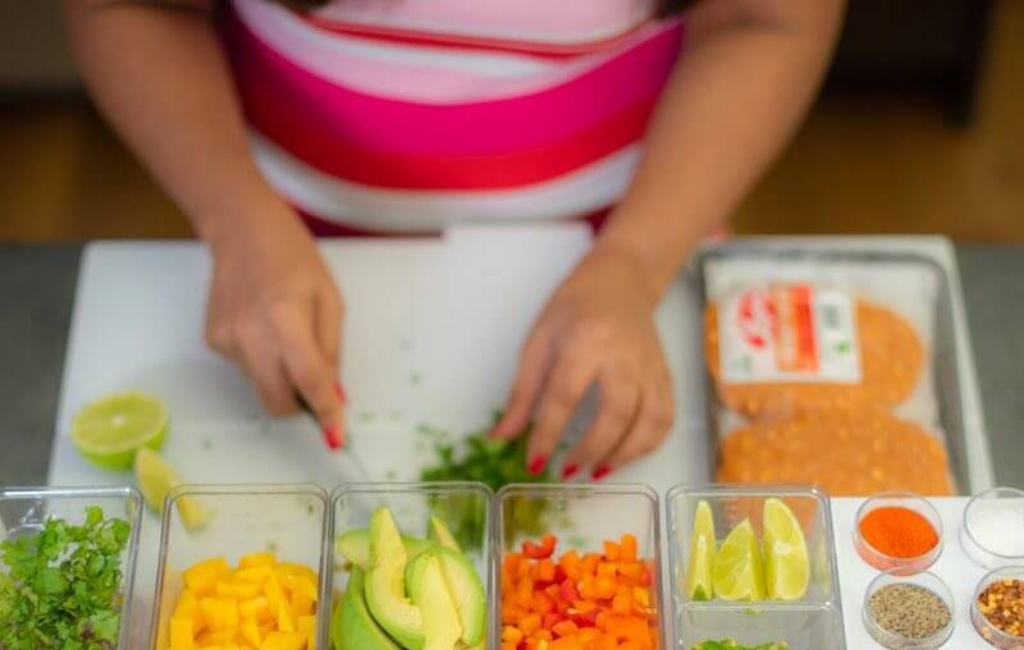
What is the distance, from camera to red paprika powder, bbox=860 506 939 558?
1.03 metres

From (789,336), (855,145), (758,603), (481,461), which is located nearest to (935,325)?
(789,336)

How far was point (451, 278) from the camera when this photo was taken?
63.4 inches

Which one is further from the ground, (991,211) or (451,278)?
(991,211)

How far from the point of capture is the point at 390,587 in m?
1.00

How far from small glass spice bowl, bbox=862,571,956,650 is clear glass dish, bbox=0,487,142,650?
534 millimetres

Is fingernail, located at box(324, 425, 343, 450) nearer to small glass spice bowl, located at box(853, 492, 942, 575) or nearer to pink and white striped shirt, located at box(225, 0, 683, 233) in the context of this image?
pink and white striped shirt, located at box(225, 0, 683, 233)

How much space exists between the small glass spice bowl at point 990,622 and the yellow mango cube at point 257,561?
523 millimetres

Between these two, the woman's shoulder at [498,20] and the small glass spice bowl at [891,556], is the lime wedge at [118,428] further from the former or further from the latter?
the small glass spice bowl at [891,556]

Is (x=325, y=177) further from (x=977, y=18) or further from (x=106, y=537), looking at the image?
(x=977, y=18)

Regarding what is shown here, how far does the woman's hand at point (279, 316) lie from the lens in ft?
4.45

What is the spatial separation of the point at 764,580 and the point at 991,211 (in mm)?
2185

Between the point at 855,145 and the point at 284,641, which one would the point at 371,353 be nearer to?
the point at 284,641

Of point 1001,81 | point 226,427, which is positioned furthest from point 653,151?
point 1001,81

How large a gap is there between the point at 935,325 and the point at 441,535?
728 millimetres
